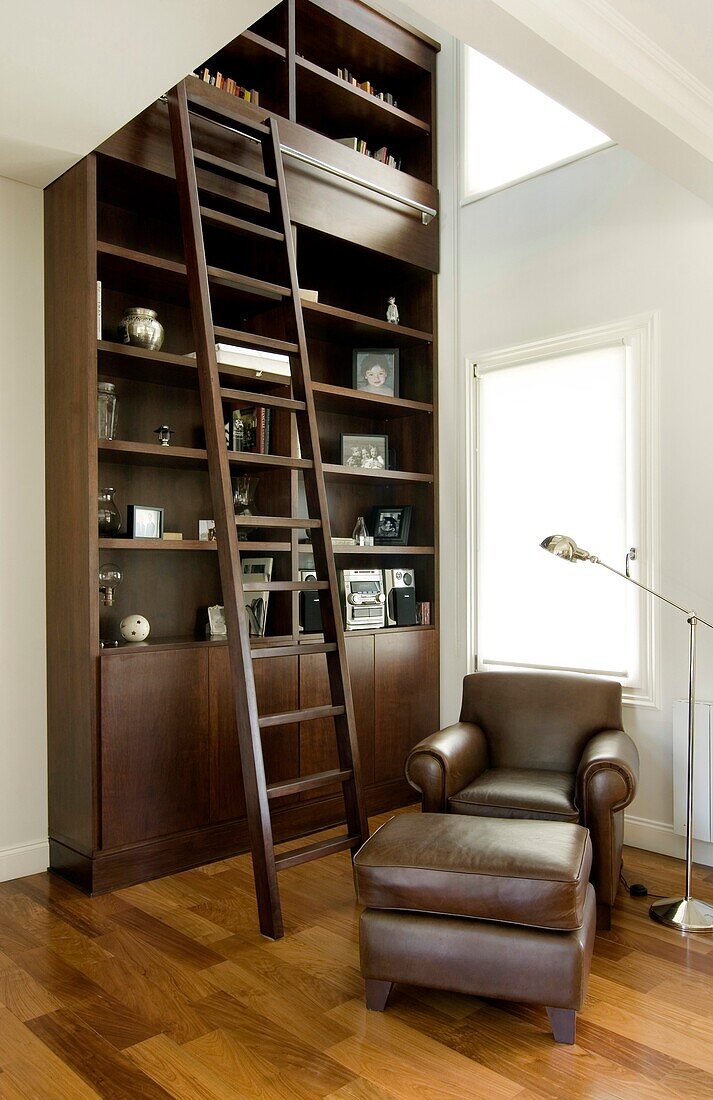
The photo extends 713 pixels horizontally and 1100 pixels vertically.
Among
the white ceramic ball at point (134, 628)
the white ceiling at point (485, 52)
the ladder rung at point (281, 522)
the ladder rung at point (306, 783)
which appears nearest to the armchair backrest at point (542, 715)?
the ladder rung at point (306, 783)

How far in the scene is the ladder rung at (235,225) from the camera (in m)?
3.21

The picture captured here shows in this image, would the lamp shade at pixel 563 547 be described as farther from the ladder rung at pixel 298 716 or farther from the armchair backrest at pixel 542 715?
the ladder rung at pixel 298 716

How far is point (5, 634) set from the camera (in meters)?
3.28

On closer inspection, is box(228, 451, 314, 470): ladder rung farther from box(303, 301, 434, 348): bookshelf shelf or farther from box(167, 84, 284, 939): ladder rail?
box(303, 301, 434, 348): bookshelf shelf

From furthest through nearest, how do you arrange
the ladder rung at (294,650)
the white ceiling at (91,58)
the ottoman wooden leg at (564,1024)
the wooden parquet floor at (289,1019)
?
1. the ladder rung at (294,650)
2. the white ceiling at (91,58)
3. the ottoman wooden leg at (564,1024)
4. the wooden parquet floor at (289,1019)

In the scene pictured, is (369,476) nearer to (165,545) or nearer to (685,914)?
(165,545)

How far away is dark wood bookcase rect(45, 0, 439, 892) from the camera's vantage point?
10.3ft

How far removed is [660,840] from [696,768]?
407 mm

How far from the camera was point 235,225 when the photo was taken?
130 inches

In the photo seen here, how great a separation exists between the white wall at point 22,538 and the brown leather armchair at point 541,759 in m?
1.51

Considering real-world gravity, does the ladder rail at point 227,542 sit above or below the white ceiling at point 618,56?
below

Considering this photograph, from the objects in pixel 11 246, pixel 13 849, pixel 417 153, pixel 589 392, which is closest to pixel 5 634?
pixel 13 849

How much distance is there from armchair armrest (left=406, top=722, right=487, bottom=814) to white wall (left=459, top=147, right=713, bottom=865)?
89cm

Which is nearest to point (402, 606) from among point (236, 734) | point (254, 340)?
point (236, 734)
